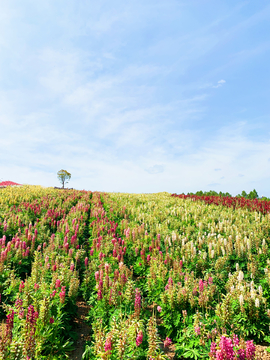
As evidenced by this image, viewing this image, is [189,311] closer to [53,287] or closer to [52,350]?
[52,350]

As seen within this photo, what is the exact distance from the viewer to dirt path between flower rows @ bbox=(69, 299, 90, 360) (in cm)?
443

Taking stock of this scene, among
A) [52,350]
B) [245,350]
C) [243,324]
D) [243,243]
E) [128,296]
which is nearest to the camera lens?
[245,350]

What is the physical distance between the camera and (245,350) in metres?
3.17

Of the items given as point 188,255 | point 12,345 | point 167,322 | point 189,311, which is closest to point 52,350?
point 12,345

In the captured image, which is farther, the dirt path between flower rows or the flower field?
the dirt path between flower rows

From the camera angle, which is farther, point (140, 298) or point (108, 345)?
point (140, 298)

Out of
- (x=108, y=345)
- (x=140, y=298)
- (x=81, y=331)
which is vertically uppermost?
(x=140, y=298)

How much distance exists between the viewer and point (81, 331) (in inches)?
202

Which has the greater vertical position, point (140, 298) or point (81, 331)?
point (140, 298)

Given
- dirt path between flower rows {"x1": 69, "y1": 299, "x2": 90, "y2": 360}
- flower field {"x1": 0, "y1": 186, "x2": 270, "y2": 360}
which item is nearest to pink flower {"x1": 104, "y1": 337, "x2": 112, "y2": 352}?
flower field {"x1": 0, "y1": 186, "x2": 270, "y2": 360}

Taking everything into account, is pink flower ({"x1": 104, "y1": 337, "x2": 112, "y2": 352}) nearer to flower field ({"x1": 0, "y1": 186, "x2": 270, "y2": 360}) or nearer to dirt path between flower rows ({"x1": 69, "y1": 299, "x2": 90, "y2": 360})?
flower field ({"x1": 0, "y1": 186, "x2": 270, "y2": 360})

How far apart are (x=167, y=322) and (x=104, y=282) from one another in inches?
68.6

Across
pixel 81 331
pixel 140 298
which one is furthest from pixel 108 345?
pixel 81 331

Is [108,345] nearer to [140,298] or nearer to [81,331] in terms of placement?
[140,298]
